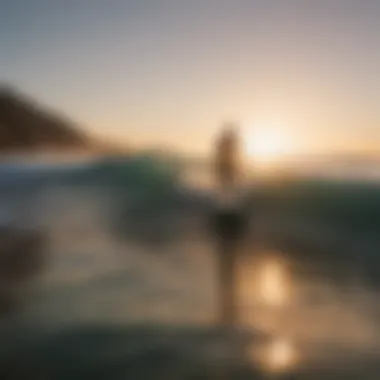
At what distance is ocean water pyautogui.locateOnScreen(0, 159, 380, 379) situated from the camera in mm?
1197

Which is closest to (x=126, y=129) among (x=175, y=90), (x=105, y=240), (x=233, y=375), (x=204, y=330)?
(x=175, y=90)

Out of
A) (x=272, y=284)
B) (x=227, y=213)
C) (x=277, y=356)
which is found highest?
(x=227, y=213)

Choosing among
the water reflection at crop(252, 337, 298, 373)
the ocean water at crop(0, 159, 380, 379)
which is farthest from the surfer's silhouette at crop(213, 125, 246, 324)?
the water reflection at crop(252, 337, 298, 373)

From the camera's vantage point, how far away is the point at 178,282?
4.16ft

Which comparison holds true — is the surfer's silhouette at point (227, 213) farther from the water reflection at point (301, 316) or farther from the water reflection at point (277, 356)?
the water reflection at point (277, 356)

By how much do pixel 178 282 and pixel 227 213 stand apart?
206 millimetres

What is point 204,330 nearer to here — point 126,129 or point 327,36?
point 126,129

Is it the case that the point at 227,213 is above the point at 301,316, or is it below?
above

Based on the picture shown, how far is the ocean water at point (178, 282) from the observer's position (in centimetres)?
120

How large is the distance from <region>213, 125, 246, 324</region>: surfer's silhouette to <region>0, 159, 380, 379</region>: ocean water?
2 cm

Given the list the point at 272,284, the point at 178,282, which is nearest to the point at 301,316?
the point at 272,284

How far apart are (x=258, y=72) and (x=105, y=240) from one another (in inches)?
22.2

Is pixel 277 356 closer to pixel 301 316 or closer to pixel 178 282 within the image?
pixel 301 316

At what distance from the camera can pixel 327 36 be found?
4.36ft
